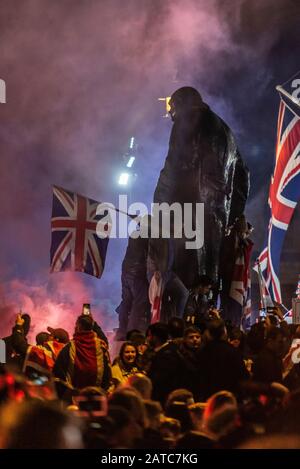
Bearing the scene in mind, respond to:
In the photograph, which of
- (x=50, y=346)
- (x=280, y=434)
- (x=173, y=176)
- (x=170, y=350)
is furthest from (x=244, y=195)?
(x=280, y=434)

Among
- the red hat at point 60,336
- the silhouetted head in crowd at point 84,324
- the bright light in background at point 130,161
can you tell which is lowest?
the silhouetted head in crowd at point 84,324

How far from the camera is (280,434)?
128 inches

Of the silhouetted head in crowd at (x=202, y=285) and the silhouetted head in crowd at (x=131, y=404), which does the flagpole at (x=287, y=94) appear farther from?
the silhouetted head in crowd at (x=131, y=404)

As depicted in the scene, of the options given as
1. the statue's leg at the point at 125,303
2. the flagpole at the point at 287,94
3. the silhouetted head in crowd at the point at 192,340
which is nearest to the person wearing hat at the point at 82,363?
the silhouetted head in crowd at the point at 192,340

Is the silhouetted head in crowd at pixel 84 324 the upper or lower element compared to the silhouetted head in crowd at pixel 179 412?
upper

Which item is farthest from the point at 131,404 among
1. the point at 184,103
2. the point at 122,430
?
the point at 184,103

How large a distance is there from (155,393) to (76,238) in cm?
676

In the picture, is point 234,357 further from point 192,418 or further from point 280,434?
point 280,434

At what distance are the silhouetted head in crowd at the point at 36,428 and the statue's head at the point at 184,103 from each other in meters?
12.4

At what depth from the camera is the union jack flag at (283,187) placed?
45.3 feet

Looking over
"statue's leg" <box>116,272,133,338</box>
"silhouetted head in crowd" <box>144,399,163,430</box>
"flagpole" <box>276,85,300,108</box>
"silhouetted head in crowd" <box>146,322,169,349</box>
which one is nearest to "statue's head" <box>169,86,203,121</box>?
"flagpole" <box>276,85,300,108</box>

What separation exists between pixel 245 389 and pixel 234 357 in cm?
187

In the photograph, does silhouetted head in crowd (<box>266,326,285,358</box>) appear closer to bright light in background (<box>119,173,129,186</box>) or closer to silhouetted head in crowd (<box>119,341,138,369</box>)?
silhouetted head in crowd (<box>119,341,138,369</box>)

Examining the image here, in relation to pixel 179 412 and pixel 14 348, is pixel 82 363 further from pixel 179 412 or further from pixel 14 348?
pixel 179 412
